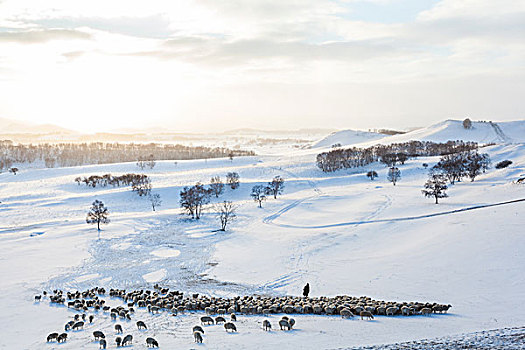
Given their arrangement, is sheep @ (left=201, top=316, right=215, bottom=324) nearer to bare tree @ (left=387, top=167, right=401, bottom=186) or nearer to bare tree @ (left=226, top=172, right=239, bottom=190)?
bare tree @ (left=226, top=172, right=239, bottom=190)

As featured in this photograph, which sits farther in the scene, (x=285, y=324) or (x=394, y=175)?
(x=394, y=175)

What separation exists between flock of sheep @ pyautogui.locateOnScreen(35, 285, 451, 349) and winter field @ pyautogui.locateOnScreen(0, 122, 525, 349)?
531 millimetres

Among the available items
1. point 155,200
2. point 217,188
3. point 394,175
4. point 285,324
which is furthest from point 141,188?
point 285,324

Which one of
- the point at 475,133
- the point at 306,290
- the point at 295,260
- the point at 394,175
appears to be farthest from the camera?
the point at 475,133

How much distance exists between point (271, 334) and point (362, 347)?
4109mm

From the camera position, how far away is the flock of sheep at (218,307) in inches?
692

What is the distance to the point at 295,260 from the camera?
33.6 meters

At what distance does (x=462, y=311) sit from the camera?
19594mm

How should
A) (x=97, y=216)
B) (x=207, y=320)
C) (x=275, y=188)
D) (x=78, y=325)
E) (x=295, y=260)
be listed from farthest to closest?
(x=275, y=188) → (x=97, y=216) → (x=295, y=260) → (x=78, y=325) → (x=207, y=320)

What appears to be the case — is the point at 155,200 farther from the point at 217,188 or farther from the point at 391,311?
the point at 391,311

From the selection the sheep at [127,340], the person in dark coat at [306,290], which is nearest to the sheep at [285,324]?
the sheep at [127,340]

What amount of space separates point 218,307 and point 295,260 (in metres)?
13.2

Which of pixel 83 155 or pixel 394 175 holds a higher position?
pixel 83 155

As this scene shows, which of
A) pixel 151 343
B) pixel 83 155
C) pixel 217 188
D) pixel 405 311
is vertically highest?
pixel 83 155
